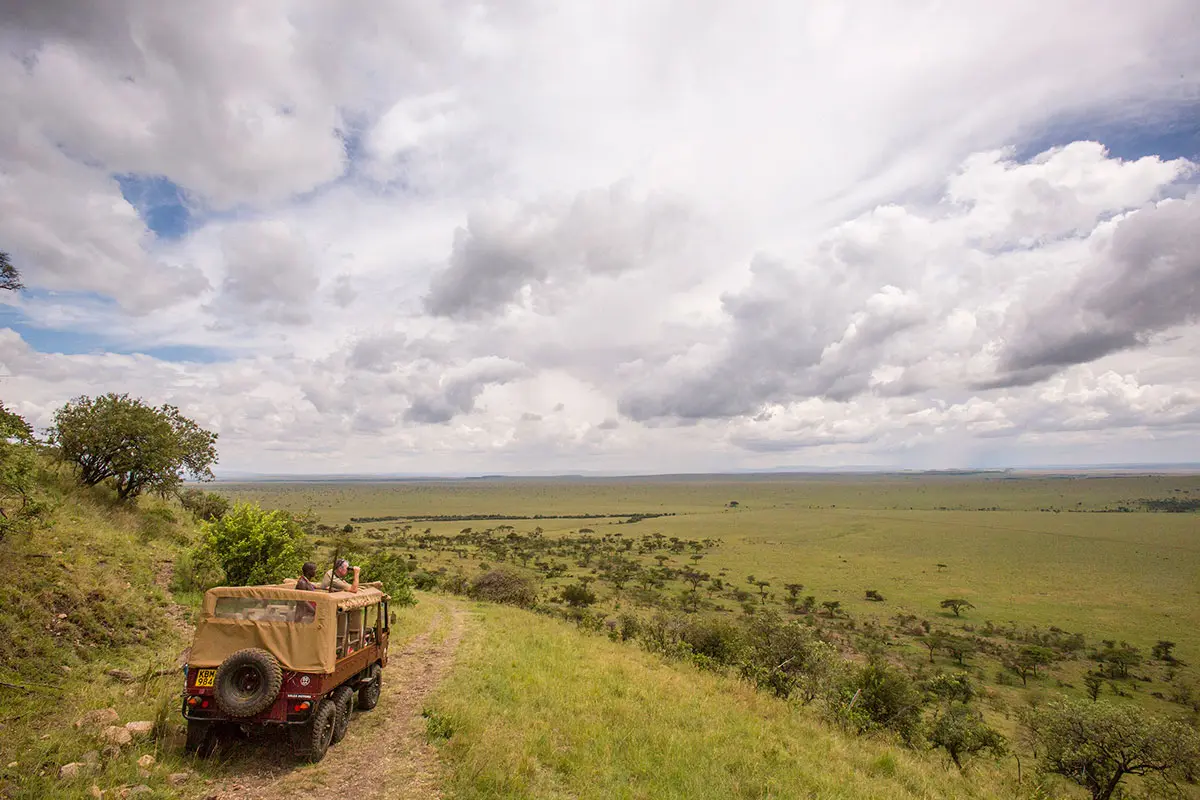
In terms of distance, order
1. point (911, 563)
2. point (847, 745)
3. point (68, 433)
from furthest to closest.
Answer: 1. point (911, 563)
2. point (68, 433)
3. point (847, 745)

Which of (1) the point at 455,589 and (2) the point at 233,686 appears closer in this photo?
(2) the point at 233,686

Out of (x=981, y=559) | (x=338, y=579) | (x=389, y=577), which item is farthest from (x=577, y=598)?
(x=981, y=559)

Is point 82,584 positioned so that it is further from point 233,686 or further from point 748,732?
point 748,732

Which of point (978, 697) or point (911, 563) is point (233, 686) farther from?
point (911, 563)

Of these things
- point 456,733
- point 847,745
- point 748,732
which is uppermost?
point 456,733

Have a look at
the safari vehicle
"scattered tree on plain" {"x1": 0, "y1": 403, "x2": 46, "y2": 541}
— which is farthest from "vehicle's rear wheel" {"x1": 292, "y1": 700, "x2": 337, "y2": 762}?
"scattered tree on plain" {"x1": 0, "y1": 403, "x2": 46, "y2": 541}

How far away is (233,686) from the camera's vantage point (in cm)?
918

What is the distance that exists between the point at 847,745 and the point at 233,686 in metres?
14.3

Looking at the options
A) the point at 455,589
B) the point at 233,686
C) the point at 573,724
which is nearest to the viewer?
the point at 233,686

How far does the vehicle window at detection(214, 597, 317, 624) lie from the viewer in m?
9.73

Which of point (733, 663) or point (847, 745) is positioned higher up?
point (847, 745)

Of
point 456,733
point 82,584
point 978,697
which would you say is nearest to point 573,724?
point 456,733

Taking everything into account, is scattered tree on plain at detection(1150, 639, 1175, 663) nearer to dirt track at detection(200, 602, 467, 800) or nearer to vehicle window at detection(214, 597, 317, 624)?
dirt track at detection(200, 602, 467, 800)

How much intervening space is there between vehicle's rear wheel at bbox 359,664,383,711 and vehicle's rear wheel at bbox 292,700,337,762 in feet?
8.49
